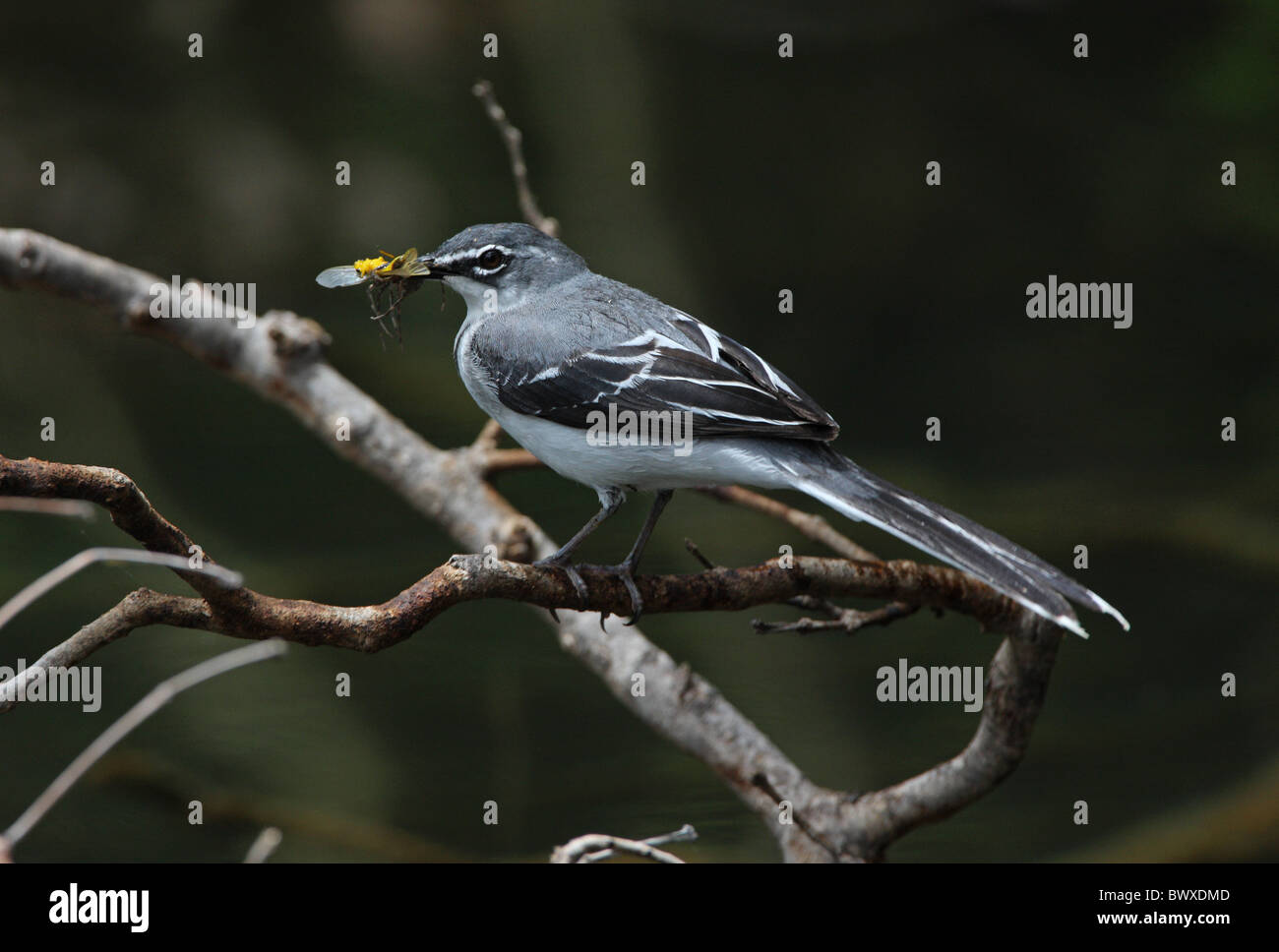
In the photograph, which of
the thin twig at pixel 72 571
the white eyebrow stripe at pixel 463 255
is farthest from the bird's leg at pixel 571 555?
the thin twig at pixel 72 571

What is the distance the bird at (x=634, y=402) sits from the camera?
2.38 m

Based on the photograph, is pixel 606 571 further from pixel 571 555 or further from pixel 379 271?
pixel 379 271

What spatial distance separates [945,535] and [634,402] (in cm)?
72

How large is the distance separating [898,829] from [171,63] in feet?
14.4

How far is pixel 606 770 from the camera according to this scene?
4.15 metres

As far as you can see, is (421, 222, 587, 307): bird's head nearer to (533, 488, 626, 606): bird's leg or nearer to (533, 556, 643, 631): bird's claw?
(533, 488, 626, 606): bird's leg

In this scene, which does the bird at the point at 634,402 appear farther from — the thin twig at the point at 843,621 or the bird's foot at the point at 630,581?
the thin twig at the point at 843,621

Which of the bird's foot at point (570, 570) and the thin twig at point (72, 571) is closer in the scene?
the thin twig at point (72, 571)

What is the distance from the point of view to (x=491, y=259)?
2.88 meters

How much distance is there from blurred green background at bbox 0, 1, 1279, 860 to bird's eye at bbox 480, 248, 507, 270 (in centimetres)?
157

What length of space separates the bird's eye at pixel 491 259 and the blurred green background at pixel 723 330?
5.16 feet

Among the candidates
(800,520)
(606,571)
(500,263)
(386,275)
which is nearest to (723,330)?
(800,520)

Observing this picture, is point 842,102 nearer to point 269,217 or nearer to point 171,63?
point 269,217

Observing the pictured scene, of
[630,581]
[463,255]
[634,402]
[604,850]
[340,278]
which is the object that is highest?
[463,255]
